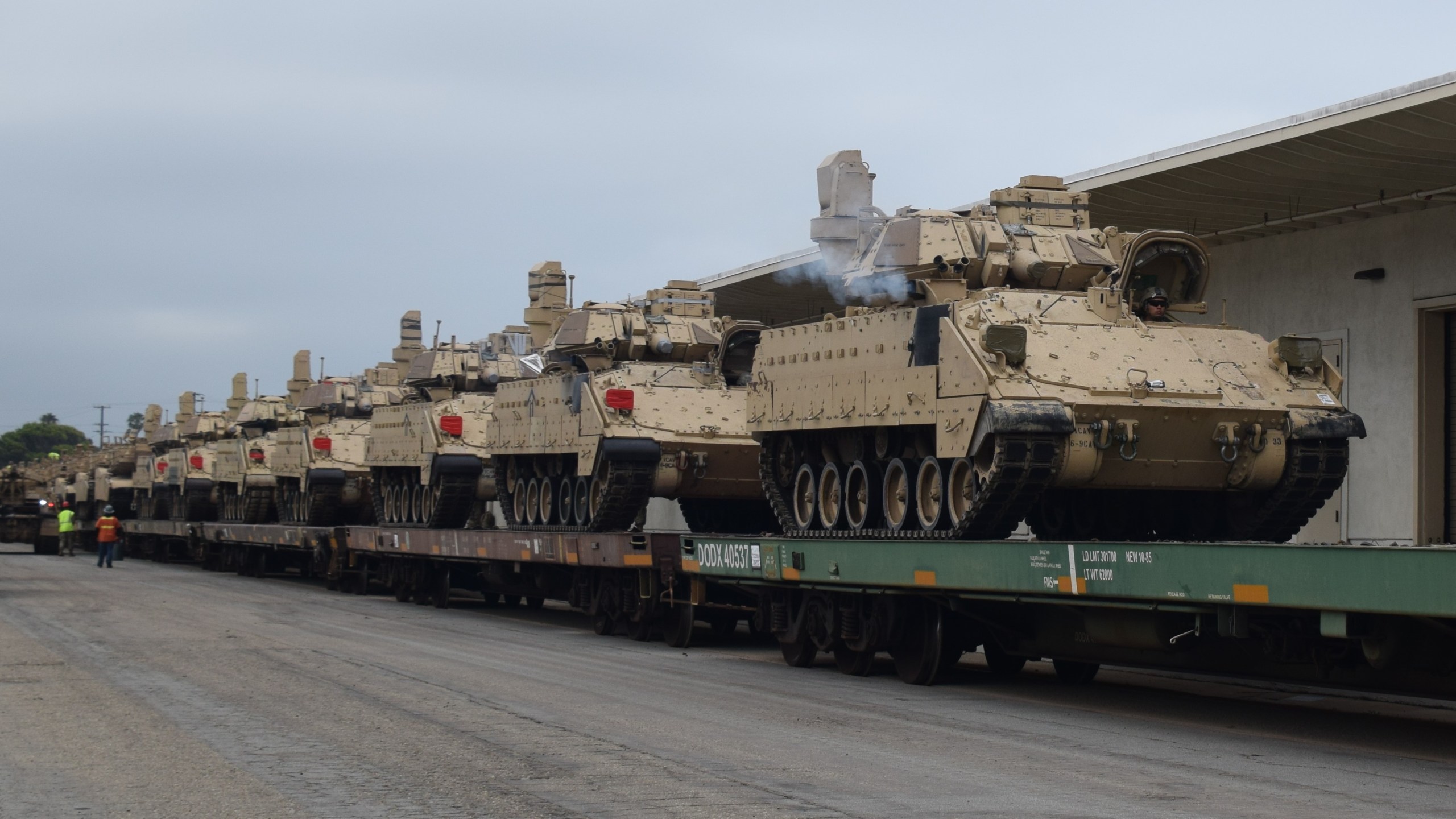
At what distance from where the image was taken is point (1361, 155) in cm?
1861

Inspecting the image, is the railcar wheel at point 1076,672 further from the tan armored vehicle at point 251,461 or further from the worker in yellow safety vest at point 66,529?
the worker in yellow safety vest at point 66,529

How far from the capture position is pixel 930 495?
16.5m

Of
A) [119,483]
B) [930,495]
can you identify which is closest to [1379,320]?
[930,495]

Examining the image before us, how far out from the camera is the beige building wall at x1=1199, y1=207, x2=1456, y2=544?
20562 millimetres

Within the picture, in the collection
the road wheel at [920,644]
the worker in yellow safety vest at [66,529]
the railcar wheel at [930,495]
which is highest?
the railcar wheel at [930,495]

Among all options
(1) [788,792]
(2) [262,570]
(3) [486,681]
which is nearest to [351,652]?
(3) [486,681]

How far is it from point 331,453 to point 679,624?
1999 centimetres

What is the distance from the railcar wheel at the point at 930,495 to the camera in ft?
52.7

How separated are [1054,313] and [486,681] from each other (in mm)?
6003

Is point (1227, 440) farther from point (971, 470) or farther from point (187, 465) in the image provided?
point (187, 465)

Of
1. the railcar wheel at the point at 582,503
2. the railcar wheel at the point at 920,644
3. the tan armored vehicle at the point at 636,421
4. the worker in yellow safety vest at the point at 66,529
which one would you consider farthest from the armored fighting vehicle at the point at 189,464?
the railcar wheel at the point at 920,644

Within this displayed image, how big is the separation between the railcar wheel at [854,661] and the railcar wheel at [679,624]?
126 inches

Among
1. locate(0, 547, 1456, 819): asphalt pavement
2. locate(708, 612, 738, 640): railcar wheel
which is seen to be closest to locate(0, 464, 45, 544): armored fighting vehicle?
locate(0, 547, 1456, 819): asphalt pavement

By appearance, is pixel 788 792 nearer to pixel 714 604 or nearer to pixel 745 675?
pixel 745 675
